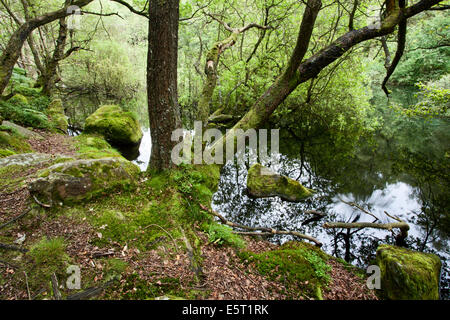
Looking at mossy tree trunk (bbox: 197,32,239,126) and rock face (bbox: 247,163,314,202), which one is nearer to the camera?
mossy tree trunk (bbox: 197,32,239,126)

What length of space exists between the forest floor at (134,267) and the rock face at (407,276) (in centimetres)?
34

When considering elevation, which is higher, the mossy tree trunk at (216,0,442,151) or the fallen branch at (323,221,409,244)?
the mossy tree trunk at (216,0,442,151)

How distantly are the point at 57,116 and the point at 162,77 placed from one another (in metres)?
9.70

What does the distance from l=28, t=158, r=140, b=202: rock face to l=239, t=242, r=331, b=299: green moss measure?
2639mm

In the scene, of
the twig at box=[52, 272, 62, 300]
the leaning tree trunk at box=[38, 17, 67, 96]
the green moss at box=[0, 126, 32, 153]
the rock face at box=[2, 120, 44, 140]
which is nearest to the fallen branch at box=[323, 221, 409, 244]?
the twig at box=[52, 272, 62, 300]

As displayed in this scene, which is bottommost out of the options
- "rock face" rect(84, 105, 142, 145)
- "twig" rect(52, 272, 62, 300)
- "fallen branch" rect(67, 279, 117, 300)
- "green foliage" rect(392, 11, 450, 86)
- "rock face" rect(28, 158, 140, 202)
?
"fallen branch" rect(67, 279, 117, 300)

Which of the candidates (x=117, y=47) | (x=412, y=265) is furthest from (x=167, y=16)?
(x=117, y=47)

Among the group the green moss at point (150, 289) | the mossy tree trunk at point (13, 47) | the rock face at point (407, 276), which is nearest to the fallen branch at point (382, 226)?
the rock face at point (407, 276)

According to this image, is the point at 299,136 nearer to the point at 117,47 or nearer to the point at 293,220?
the point at 293,220

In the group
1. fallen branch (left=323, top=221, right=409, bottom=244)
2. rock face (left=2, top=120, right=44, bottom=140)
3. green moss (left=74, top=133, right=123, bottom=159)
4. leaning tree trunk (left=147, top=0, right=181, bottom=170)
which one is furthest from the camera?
green moss (left=74, top=133, right=123, bottom=159)

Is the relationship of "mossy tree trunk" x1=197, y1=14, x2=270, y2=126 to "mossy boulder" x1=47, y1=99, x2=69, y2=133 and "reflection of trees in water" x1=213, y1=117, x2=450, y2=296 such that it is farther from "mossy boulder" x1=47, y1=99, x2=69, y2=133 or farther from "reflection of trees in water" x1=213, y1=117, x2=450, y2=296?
"mossy boulder" x1=47, y1=99, x2=69, y2=133

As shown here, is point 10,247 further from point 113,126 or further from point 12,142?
point 113,126

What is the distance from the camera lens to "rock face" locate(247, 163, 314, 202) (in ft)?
22.7

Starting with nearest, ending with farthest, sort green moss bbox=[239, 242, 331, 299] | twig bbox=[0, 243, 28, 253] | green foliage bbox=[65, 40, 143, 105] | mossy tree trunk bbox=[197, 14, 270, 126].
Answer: twig bbox=[0, 243, 28, 253] < green moss bbox=[239, 242, 331, 299] < mossy tree trunk bbox=[197, 14, 270, 126] < green foliage bbox=[65, 40, 143, 105]
